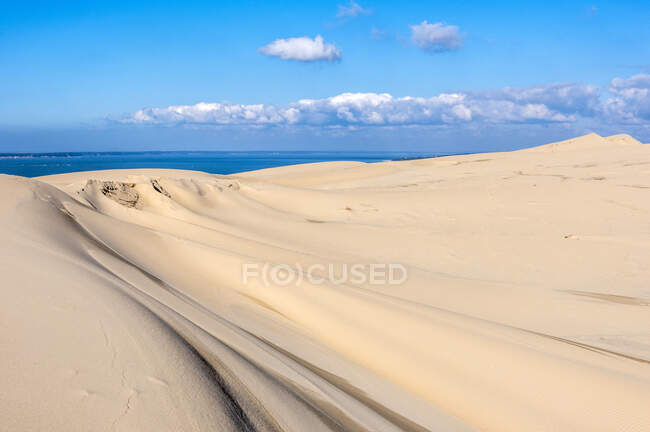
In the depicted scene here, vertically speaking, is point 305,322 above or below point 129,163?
below

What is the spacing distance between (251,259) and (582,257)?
4110 mm

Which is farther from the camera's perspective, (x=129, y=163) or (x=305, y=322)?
(x=129, y=163)

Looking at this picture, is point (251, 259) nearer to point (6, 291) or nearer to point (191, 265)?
point (191, 265)

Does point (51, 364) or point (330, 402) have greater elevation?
point (51, 364)

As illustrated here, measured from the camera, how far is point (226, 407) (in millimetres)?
1915

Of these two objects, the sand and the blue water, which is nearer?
the sand

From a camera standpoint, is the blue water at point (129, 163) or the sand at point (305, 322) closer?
the sand at point (305, 322)

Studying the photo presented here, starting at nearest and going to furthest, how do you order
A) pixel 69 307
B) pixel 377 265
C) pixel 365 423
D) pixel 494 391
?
pixel 365 423
pixel 69 307
pixel 494 391
pixel 377 265

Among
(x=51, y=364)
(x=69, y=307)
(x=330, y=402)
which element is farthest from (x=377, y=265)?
(x=51, y=364)

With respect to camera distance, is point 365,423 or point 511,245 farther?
point 511,245

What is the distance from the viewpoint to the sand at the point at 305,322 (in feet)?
6.45

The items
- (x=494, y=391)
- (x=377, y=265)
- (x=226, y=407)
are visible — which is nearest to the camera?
(x=226, y=407)

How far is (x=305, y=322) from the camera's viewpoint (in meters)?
3.93

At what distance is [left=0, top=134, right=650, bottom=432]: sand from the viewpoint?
1966 millimetres
